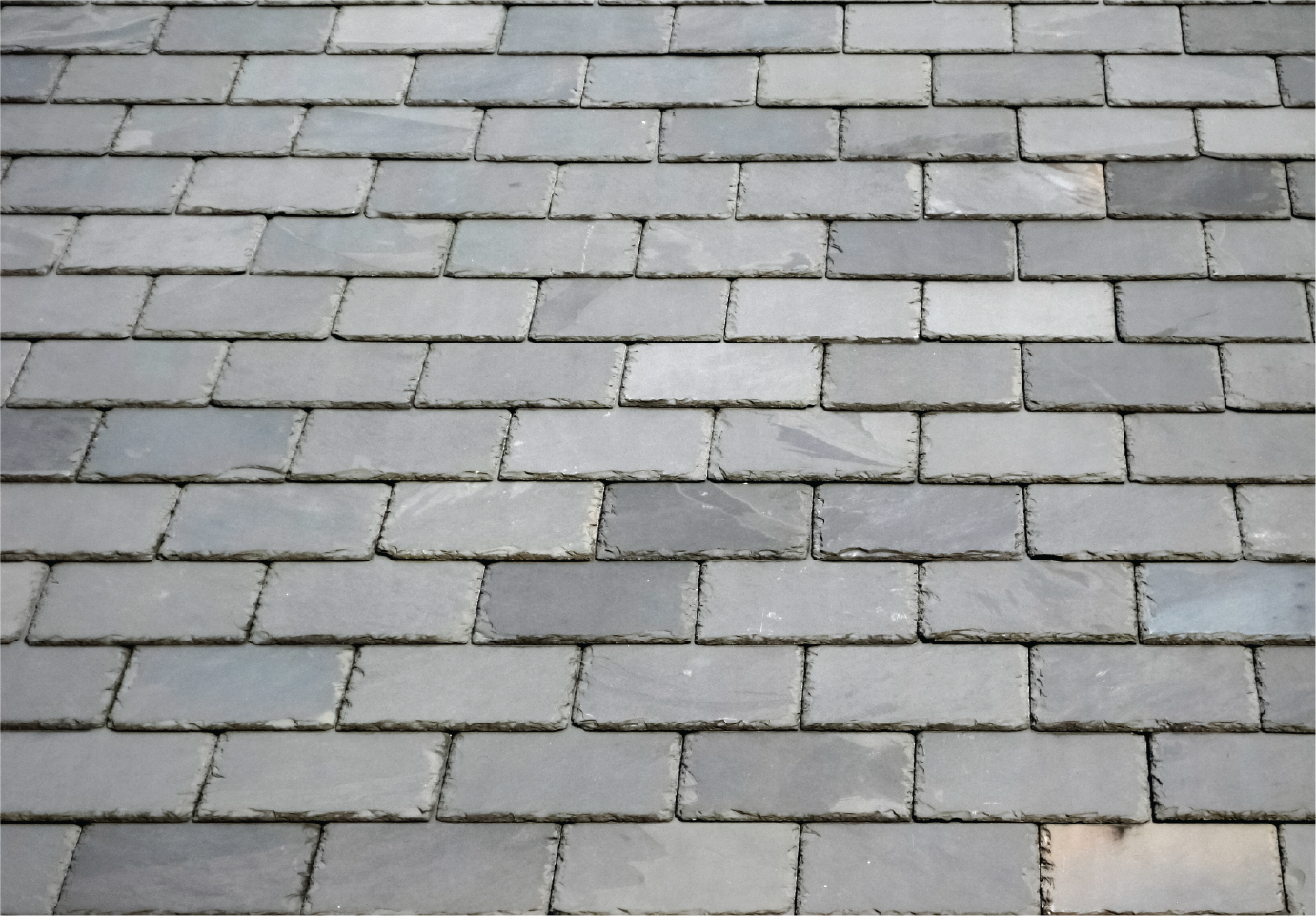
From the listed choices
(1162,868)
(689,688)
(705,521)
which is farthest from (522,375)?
(1162,868)

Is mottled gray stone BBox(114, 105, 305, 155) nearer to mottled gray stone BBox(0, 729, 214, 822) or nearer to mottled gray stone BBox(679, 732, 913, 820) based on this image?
mottled gray stone BBox(0, 729, 214, 822)

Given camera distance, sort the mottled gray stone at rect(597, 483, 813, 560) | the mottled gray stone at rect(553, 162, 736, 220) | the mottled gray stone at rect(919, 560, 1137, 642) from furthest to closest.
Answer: the mottled gray stone at rect(553, 162, 736, 220) → the mottled gray stone at rect(597, 483, 813, 560) → the mottled gray stone at rect(919, 560, 1137, 642)

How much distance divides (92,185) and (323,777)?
5.62 feet

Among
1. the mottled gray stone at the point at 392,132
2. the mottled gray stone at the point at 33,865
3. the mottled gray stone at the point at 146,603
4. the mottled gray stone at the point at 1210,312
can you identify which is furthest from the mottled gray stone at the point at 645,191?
the mottled gray stone at the point at 33,865

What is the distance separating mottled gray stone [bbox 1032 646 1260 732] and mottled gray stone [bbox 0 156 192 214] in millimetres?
2386

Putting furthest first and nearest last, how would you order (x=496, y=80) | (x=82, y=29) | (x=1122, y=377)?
(x=82, y=29) → (x=496, y=80) → (x=1122, y=377)

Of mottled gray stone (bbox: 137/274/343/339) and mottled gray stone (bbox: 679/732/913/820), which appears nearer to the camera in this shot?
mottled gray stone (bbox: 679/732/913/820)

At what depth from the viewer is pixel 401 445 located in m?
2.94

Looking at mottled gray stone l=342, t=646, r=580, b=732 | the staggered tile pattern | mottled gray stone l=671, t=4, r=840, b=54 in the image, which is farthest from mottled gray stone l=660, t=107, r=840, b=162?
mottled gray stone l=342, t=646, r=580, b=732

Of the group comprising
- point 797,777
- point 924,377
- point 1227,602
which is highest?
point 924,377

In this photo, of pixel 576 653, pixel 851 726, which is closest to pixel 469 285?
pixel 576 653

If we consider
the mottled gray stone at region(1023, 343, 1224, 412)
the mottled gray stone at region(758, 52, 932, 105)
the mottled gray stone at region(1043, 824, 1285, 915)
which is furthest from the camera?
the mottled gray stone at region(758, 52, 932, 105)

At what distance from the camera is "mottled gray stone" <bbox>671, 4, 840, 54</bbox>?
348 centimetres

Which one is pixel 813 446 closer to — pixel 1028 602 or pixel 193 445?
pixel 1028 602
